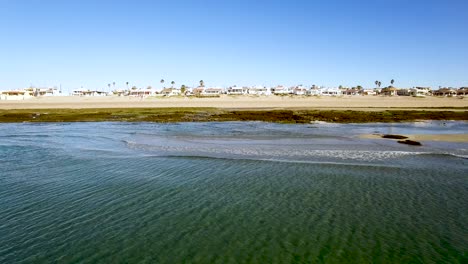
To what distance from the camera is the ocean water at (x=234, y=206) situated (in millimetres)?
8555

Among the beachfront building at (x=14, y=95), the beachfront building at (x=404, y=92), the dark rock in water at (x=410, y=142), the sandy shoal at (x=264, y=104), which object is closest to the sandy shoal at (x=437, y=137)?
the dark rock in water at (x=410, y=142)

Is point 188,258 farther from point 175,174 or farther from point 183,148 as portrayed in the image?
point 183,148

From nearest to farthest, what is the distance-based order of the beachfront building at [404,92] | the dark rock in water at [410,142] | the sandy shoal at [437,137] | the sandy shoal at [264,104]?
the dark rock in water at [410,142] < the sandy shoal at [437,137] < the sandy shoal at [264,104] < the beachfront building at [404,92]

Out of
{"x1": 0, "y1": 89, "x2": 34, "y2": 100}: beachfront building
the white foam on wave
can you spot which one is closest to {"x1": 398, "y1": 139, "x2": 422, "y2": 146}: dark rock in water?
the white foam on wave

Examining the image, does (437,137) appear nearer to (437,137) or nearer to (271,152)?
(437,137)

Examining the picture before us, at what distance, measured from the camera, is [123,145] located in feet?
78.5

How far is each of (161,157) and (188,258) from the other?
1166cm

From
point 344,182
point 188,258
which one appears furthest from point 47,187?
point 344,182

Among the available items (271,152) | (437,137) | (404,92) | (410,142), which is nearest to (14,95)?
(271,152)

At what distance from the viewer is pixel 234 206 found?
11.6m

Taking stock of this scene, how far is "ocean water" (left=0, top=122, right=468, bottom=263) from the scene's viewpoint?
337 inches

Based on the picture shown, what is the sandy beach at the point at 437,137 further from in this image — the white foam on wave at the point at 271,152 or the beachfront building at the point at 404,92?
the beachfront building at the point at 404,92

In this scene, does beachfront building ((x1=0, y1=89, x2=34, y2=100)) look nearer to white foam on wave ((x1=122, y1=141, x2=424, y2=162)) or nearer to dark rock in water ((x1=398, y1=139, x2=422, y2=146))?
white foam on wave ((x1=122, y1=141, x2=424, y2=162))

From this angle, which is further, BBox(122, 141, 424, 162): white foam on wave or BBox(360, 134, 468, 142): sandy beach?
BBox(360, 134, 468, 142): sandy beach
